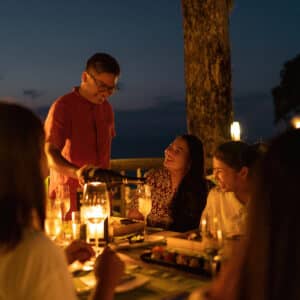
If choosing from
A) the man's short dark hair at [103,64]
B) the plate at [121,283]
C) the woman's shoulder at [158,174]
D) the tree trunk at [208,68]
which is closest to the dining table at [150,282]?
the plate at [121,283]

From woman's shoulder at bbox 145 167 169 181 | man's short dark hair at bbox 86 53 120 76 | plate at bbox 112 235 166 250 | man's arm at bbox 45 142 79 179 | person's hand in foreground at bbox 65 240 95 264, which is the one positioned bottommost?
plate at bbox 112 235 166 250

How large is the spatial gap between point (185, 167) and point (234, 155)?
24.1 inches

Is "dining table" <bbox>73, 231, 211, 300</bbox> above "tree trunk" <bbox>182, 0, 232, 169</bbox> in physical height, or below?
below

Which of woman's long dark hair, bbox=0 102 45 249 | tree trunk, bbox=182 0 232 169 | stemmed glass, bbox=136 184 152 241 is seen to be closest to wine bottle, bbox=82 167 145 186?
stemmed glass, bbox=136 184 152 241

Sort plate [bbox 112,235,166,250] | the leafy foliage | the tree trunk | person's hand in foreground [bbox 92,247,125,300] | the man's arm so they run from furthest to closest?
the leafy foliage, the tree trunk, the man's arm, plate [bbox 112,235,166,250], person's hand in foreground [bbox 92,247,125,300]

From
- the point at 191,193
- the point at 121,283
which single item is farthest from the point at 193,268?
the point at 191,193

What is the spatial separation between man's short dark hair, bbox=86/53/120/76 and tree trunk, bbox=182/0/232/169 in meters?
2.15

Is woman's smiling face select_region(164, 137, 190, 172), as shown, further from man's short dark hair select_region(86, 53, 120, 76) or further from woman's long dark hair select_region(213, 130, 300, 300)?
woman's long dark hair select_region(213, 130, 300, 300)

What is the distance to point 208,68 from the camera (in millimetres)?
5215

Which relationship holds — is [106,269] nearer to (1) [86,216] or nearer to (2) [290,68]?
(1) [86,216]

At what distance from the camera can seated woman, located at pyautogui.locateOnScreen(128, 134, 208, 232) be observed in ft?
10.5

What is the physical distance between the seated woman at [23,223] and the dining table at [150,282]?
0.46m

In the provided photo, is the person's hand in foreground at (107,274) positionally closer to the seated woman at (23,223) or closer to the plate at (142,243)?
the seated woman at (23,223)

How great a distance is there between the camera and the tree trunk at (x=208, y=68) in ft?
16.9
